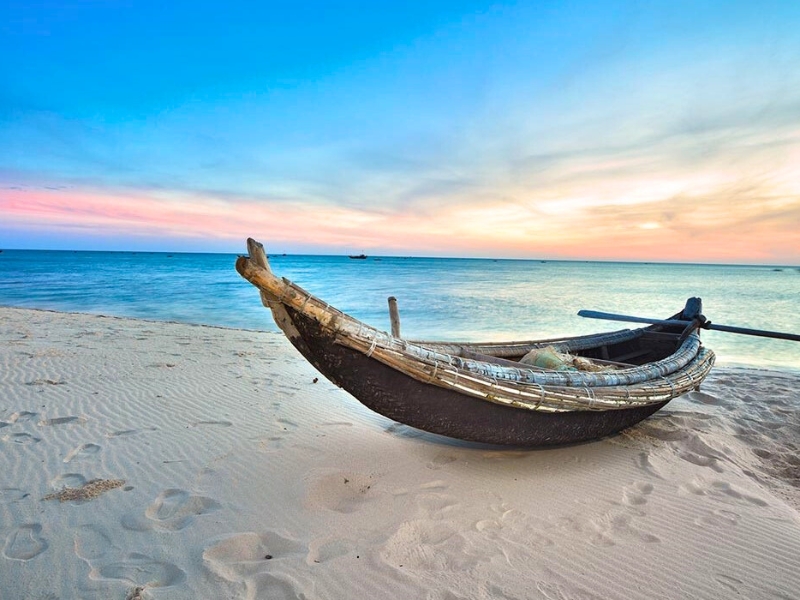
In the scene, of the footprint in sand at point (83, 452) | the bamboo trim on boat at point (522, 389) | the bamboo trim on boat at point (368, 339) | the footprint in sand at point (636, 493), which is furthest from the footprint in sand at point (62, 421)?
the footprint in sand at point (636, 493)

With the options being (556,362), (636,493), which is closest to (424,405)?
(636,493)

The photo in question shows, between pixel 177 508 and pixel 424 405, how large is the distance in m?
2.04

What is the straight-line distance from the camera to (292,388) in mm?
6742

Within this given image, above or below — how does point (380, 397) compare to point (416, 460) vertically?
above

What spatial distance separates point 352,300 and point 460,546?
2617 cm

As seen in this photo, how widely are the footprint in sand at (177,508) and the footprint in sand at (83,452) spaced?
3.95 ft

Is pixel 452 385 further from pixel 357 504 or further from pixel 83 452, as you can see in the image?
pixel 83 452

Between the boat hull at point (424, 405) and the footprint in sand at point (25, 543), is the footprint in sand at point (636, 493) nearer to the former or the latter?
the boat hull at point (424, 405)

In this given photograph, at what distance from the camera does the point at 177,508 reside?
3.19 meters

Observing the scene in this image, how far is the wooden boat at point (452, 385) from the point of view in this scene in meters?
2.92

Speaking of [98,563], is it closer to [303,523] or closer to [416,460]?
[303,523]

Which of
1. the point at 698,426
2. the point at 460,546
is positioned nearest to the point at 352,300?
the point at 698,426

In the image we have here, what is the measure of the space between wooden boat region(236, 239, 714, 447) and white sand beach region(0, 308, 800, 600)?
20.4 inches

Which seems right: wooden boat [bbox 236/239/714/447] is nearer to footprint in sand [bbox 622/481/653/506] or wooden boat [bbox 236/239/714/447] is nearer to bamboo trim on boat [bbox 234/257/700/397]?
bamboo trim on boat [bbox 234/257/700/397]
